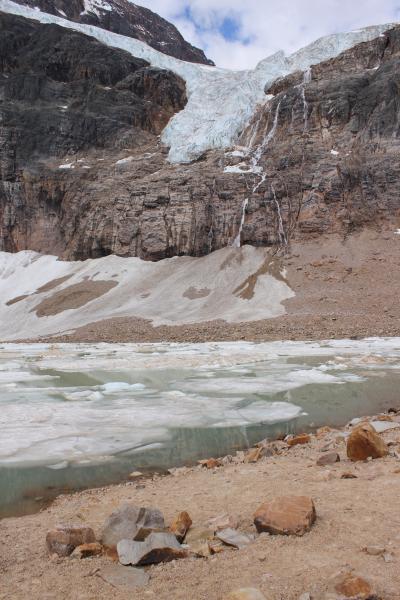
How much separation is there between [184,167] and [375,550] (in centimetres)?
7531

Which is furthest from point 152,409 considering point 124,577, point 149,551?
point 124,577

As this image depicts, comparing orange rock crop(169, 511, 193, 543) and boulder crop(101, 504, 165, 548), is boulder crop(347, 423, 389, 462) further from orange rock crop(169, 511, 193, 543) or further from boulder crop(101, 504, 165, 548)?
boulder crop(101, 504, 165, 548)

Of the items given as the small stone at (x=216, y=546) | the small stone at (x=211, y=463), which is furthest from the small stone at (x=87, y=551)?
the small stone at (x=211, y=463)

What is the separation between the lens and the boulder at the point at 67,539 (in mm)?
4570

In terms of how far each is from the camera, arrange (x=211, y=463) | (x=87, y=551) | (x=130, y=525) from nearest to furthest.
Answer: (x=87, y=551)
(x=130, y=525)
(x=211, y=463)

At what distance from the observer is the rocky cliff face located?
64.3m

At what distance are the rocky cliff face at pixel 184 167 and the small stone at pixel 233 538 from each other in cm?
6012

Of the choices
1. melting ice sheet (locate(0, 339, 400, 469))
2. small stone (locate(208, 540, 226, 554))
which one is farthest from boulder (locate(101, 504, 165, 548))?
melting ice sheet (locate(0, 339, 400, 469))

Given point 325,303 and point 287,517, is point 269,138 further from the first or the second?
point 287,517

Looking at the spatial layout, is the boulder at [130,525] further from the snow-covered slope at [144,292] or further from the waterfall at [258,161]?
the waterfall at [258,161]

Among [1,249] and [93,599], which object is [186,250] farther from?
[93,599]

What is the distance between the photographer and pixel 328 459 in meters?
7.44

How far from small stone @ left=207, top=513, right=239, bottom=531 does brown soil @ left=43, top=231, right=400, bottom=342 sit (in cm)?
3529

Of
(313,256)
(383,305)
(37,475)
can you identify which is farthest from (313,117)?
(37,475)
